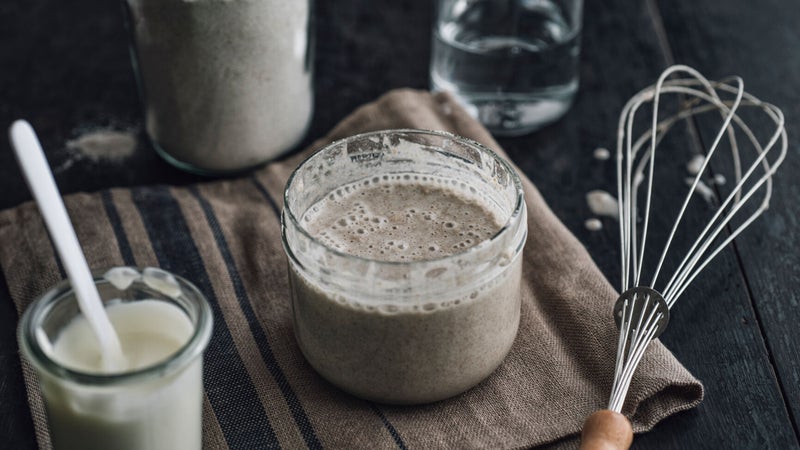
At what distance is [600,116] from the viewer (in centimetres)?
133

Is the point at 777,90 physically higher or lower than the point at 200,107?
lower

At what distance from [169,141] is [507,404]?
0.54 metres

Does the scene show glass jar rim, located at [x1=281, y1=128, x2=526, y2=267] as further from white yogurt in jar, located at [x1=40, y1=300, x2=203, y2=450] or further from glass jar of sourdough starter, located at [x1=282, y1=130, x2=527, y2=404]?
white yogurt in jar, located at [x1=40, y1=300, x2=203, y2=450]

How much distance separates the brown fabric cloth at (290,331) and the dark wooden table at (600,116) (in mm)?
51

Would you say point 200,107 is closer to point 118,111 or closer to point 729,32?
point 118,111

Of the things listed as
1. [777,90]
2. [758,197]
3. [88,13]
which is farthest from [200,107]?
[777,90]

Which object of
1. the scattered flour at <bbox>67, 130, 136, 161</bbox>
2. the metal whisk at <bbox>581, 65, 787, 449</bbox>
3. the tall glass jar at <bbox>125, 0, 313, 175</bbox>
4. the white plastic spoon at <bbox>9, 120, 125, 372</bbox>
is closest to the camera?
the white plastic spoon at <bbox>9, 120, 125, 372</bbox>

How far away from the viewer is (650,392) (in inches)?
34.4

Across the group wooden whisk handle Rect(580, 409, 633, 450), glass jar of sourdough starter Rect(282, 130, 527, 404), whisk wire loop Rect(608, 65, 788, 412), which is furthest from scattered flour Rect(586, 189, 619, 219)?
wooden whisk handle Rect(580, 409, 633, 450)

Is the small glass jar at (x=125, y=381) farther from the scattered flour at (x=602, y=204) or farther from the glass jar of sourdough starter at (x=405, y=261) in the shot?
the scattered flour at (x=602, y=204)

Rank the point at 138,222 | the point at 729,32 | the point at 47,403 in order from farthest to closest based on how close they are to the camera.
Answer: the point at 729,32, the point at 138,222, the point at 47,403

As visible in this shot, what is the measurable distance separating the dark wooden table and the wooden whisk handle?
7 cm

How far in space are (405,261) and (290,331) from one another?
0.20 metres

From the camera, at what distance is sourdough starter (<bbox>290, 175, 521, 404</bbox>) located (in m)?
0.81
